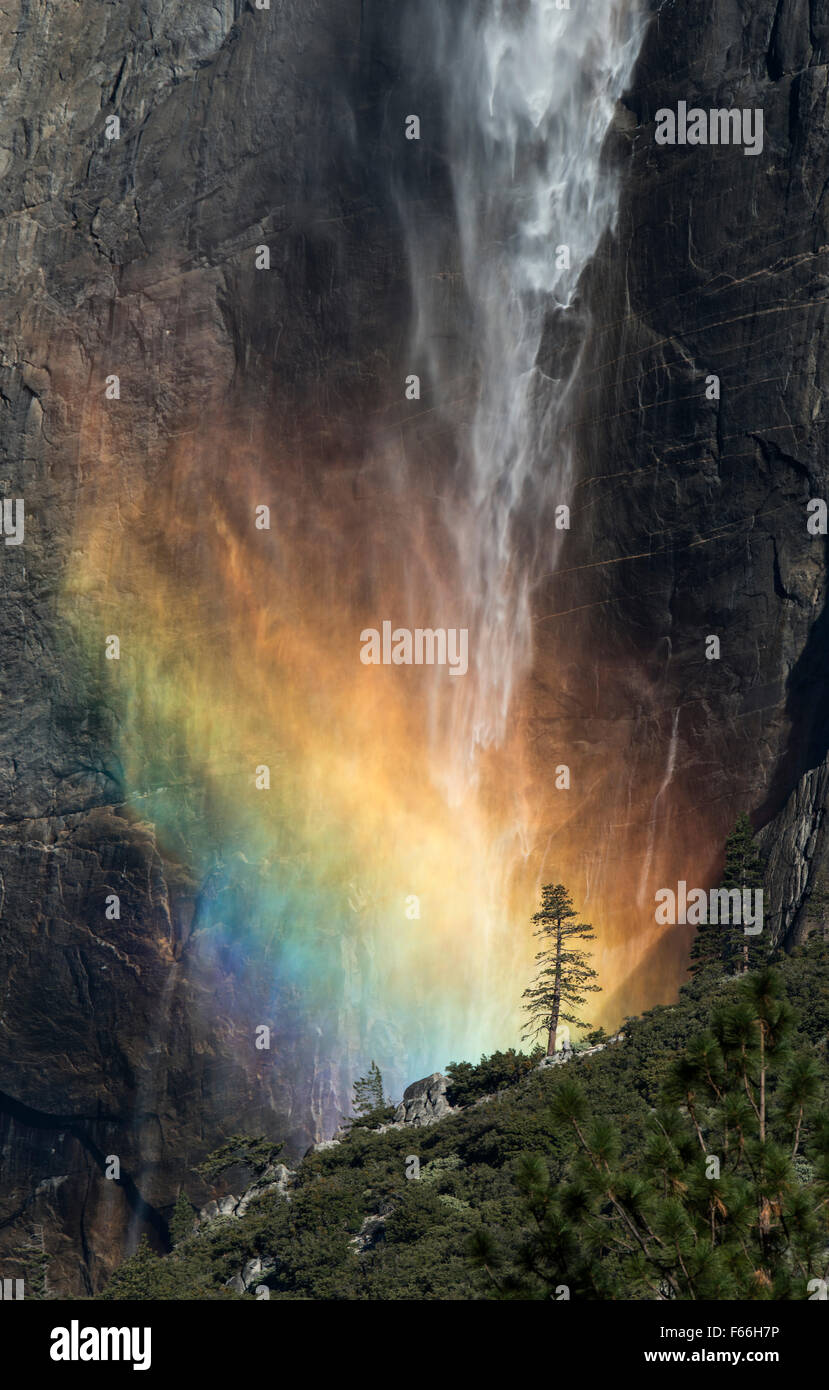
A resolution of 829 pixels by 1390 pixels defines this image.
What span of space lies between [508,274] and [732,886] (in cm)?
2357

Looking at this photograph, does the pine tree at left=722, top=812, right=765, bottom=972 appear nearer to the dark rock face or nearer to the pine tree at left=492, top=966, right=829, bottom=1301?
the dark rock face

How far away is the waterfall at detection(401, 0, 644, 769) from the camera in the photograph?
61.8 meters

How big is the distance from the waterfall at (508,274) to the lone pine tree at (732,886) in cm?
1320

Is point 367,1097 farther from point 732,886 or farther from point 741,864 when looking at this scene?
point 741,864

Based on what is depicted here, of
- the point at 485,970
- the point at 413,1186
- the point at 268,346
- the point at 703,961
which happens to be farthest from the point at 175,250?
the point at 413,1186

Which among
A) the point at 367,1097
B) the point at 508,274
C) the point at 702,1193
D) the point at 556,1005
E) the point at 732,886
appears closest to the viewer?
the point at 702,1193

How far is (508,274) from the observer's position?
63.0m

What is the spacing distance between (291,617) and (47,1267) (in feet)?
72.3

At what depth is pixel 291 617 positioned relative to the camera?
6350cm

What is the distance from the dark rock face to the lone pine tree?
1787 millimetres

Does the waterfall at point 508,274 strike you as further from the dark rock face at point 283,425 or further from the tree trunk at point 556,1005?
the tree trunk at point 556,1005

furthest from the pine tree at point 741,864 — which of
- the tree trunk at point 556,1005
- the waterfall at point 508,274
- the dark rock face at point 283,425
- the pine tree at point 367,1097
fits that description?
the waterfall at point 508,274

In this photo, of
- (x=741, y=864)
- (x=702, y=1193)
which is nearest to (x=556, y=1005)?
(x=741, y=864)
